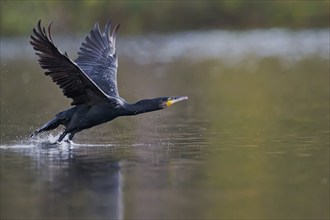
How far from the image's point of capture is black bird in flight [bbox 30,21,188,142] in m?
12.8

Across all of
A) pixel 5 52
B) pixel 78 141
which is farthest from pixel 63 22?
pixel 78 141

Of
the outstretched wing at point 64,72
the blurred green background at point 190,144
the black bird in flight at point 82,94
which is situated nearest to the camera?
the blurred green background at point 190,144

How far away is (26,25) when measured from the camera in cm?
3800

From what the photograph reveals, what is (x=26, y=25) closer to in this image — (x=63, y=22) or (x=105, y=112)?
(x=63, y=22)

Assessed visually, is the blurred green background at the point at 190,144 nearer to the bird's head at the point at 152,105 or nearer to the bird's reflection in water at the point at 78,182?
the bird's reflection in water at the point at 78,182

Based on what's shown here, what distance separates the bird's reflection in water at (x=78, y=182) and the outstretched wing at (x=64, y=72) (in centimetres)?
66

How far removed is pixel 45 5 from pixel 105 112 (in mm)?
24847

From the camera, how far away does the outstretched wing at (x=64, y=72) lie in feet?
41.5

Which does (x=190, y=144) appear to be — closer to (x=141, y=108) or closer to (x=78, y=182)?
(x=141, y=108)

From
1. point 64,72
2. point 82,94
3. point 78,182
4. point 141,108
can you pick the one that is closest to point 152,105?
point 141,108

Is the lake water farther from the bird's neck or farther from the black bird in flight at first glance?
the bird's neck

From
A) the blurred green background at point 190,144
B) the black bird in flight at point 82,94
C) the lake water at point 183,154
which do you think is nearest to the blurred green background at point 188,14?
the blurred green background at point 190,144

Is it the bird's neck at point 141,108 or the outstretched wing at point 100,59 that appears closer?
the bird's neck at point 141,108

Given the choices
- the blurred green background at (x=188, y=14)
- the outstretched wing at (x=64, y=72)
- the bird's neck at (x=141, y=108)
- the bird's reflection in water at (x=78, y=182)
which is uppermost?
the blurred green background at (x=188, y=14)
